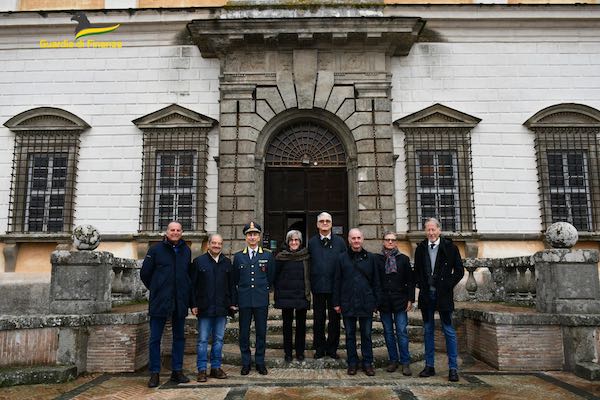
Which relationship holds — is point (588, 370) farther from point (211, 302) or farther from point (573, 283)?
point (211, 302)

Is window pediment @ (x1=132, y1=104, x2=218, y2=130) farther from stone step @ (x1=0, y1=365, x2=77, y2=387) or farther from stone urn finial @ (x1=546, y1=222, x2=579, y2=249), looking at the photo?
stone urn finial @ (x1=546, y1=222, x2=579, y2=249)

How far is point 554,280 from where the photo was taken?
21.9ft

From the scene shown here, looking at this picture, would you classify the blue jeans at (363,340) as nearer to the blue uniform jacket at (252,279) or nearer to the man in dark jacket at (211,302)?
the blue uniform jacket at (252,279)

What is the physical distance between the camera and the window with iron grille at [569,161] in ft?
37.2

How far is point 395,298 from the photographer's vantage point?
629 centimetres

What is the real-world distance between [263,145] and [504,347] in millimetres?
6838

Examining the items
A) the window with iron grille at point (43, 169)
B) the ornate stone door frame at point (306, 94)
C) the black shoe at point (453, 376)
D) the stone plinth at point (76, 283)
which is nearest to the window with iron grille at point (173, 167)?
the ornate stone door frame at point (306, 94)

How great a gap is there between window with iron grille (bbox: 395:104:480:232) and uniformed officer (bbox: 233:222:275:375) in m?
5.76

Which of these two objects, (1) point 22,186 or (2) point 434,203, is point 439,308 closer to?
(2) point 434,203

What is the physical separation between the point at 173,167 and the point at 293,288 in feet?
20.5

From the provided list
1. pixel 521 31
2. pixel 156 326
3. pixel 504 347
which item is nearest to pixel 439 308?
pixel 504 347

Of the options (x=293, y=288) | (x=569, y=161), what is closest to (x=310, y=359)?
(x=293, y=288)

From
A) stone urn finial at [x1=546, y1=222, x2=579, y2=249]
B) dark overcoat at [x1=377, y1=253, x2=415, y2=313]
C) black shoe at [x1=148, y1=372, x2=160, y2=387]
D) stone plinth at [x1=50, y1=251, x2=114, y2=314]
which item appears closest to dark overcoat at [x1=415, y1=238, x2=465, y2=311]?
dark overcoat at [x1=377, y1=253, x2=415, y2=313]

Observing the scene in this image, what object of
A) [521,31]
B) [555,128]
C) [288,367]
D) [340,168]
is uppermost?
[521,31]
